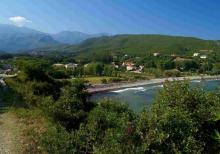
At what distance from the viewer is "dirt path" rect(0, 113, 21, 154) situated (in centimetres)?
2617

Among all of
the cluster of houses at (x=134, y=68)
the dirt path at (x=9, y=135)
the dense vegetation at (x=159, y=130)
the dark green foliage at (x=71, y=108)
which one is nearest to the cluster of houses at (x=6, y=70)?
the cluster of houses at (x=134, y=68)

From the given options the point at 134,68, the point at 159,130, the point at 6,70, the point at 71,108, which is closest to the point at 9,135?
the point at 71,108

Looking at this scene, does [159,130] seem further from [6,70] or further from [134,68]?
[134,68]

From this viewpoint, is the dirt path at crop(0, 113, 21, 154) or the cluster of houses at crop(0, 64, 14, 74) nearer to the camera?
the dirt path at crop(0, 113, 21, 154)

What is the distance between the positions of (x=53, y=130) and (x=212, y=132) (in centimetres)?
776

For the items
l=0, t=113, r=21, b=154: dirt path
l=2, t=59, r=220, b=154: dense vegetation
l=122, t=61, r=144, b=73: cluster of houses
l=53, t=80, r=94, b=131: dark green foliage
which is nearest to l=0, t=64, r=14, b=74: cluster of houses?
l=122, t=61, r=144, b=73: cluster of houses

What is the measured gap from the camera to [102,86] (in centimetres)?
11938

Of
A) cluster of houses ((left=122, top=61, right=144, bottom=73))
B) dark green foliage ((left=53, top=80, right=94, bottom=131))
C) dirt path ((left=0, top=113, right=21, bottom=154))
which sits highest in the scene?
dark green foliage ((left=53, top=80, right=94, bottom=131))

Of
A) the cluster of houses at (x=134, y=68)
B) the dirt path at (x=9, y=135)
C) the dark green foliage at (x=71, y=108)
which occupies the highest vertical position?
the dark green foliage at (x=71, y=108)

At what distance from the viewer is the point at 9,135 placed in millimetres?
30797

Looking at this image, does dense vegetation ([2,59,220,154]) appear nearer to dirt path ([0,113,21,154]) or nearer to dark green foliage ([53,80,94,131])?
dirt path ([0,113,21,154])

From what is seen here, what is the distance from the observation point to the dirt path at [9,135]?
1031 inches

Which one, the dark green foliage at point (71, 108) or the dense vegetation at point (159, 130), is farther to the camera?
the dark green foliage at point (71, 108)

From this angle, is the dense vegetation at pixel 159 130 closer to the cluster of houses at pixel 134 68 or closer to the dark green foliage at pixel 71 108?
the dark green foliage at pixel 71 108
